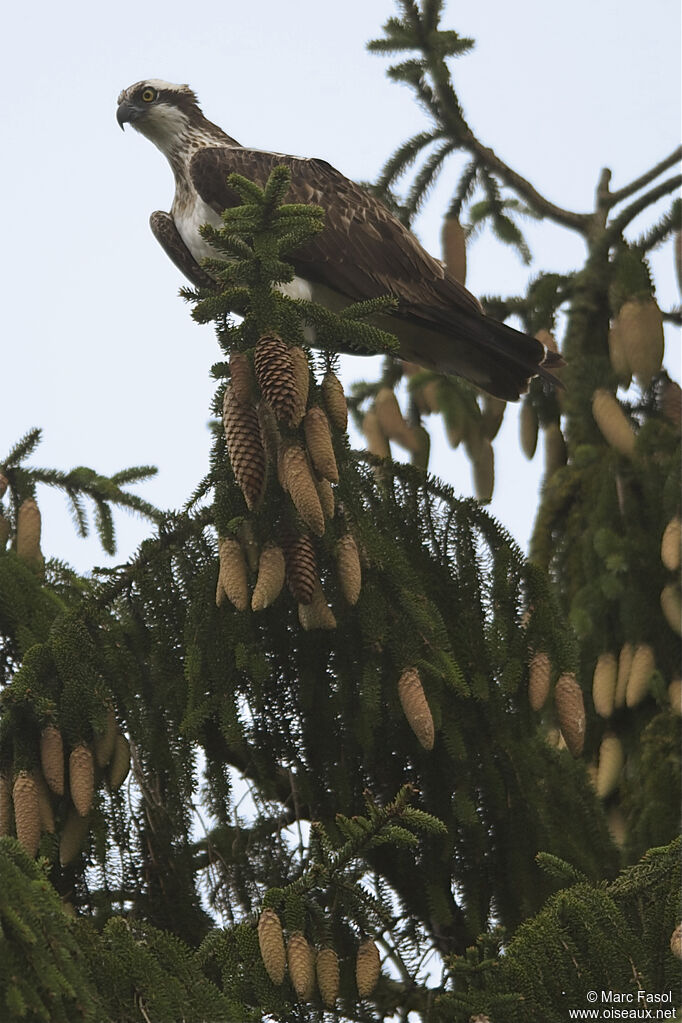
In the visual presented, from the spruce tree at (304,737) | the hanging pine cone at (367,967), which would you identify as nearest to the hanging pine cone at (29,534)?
the spruce tree at (304,737)

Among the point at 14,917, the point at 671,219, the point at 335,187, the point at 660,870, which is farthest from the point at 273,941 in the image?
the point at 671,219

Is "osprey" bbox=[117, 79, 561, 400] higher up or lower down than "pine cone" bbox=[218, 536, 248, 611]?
higher up

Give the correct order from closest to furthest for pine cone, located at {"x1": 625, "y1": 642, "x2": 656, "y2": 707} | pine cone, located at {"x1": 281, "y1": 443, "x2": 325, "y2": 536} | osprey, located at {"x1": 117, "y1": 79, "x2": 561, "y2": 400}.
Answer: pine cone, located at {"x1": 281, "y1": 443, "x2": 325, "y2": 536}, pine cone, located at {"x1": 625, "y1": 642, "x2": 656, "y2": 707}, osprey, located at {"x1": 117, "y1": 79, "x2": 561, "y2": 400}

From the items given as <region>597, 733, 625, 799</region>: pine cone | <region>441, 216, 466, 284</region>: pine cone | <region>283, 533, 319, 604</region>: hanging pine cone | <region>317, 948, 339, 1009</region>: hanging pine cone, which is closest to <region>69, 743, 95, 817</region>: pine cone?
<region>283, 533, 319, 604</region>: hanging pine cone

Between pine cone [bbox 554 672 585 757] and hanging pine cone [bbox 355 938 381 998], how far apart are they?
937 millimetres

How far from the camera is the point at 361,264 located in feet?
17.9

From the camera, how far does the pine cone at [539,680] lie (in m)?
3.79

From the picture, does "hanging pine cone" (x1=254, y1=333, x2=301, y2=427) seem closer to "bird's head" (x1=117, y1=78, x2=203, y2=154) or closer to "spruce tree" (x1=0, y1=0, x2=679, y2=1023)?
"spruce tree" (x1=0, y1=0, x2=679, y2=1023)

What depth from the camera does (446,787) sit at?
4074mm

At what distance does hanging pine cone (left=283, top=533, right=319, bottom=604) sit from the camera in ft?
11.4

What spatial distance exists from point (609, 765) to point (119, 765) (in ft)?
6.95

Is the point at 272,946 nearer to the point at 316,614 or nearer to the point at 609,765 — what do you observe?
the point at 316,614

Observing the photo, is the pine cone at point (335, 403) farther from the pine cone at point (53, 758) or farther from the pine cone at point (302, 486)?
the pine cone at point (53, 758)

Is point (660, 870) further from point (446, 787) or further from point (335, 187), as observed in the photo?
point (335, 187)
